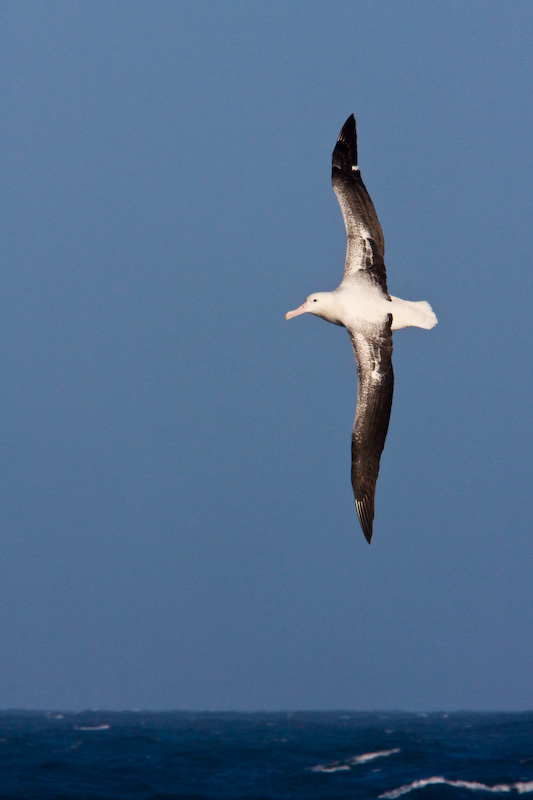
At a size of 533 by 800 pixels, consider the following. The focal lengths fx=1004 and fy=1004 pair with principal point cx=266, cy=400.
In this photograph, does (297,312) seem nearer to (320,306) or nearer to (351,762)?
(320,306)

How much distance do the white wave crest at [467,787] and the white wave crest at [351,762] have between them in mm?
6094

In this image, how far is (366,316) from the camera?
1430 cm

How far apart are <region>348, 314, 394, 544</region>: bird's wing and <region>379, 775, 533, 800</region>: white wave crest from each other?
19.5 meters

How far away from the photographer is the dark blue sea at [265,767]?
31.3m

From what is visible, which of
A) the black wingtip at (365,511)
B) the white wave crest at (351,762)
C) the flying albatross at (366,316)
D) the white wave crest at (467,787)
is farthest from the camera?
the white wave crest at (351,762)

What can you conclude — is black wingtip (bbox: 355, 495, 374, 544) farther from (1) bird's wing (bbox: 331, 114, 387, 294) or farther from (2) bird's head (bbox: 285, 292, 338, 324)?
(1) bird's wing (bbox: 331, 114, 387, 294)

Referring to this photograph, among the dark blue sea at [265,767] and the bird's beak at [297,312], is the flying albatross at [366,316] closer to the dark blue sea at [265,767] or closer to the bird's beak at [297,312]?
the bird's beak at [297,312]

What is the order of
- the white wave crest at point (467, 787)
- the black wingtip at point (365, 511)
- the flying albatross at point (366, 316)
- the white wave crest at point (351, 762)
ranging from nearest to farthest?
the black wingtip at point (365, 511)
the flying albatross at point (366, 316)
the white wave crest at point (467, 787)
the white wave crest at point (351, 762)

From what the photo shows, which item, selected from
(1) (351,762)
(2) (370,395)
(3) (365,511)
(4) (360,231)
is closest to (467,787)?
(1) (351,762)

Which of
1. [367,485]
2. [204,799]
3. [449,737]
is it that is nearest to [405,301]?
[367,485]

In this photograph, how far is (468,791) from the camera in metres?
30.6

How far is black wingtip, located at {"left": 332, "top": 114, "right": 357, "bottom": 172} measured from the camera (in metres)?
15.1

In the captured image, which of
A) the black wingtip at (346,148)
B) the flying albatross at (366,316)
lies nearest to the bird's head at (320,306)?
the flying albatross at (366,316)

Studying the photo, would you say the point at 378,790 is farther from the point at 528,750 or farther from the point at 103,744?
the point at 103,744
